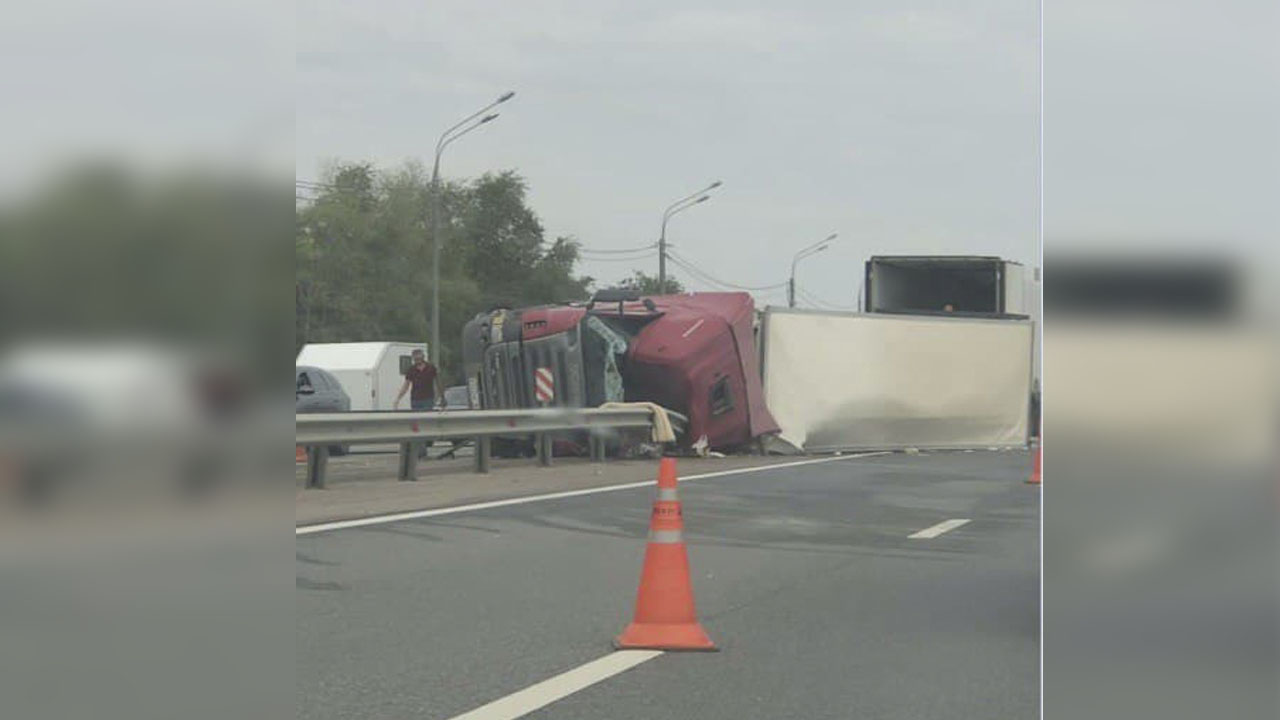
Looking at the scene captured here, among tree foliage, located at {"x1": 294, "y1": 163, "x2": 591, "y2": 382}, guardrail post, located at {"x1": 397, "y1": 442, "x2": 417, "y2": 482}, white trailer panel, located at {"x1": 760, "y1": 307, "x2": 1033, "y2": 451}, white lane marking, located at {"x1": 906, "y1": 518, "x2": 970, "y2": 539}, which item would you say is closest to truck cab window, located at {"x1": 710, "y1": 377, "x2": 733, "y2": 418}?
white trailer panel, located at {"x1": 760, "y1": 307, "x2": 1033, "y2": 451}

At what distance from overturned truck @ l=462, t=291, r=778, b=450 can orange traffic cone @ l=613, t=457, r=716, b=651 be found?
1284 centimetres

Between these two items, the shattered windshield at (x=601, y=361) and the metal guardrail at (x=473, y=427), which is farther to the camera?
the shattered windshield at (x=601, y=361)

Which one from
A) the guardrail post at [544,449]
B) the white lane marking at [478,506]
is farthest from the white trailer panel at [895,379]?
the guardrail post at [544,449]

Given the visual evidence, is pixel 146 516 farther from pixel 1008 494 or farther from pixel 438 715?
pixel 1008 494

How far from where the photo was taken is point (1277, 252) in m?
1.73

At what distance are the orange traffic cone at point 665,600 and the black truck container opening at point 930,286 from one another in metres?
20.6

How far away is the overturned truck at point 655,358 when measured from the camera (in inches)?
818

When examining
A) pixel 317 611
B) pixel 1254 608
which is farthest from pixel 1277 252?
pixel 317 611

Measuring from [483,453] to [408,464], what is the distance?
1.66 m

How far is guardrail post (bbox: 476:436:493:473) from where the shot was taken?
17.8 metres

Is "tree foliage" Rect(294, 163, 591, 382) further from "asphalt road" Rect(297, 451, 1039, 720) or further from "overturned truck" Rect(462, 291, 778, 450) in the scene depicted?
"overturned truck" Rect(462, 291, 778, 450)

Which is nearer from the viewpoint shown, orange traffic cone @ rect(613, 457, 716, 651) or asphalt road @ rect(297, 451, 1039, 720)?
asphalt road @ rect(297, 451, 1039, 720)

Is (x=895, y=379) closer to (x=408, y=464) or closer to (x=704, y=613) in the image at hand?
(x=408, y=464)

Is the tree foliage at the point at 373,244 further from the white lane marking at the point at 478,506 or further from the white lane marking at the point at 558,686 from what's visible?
the white lane marking at the point at 478,506
